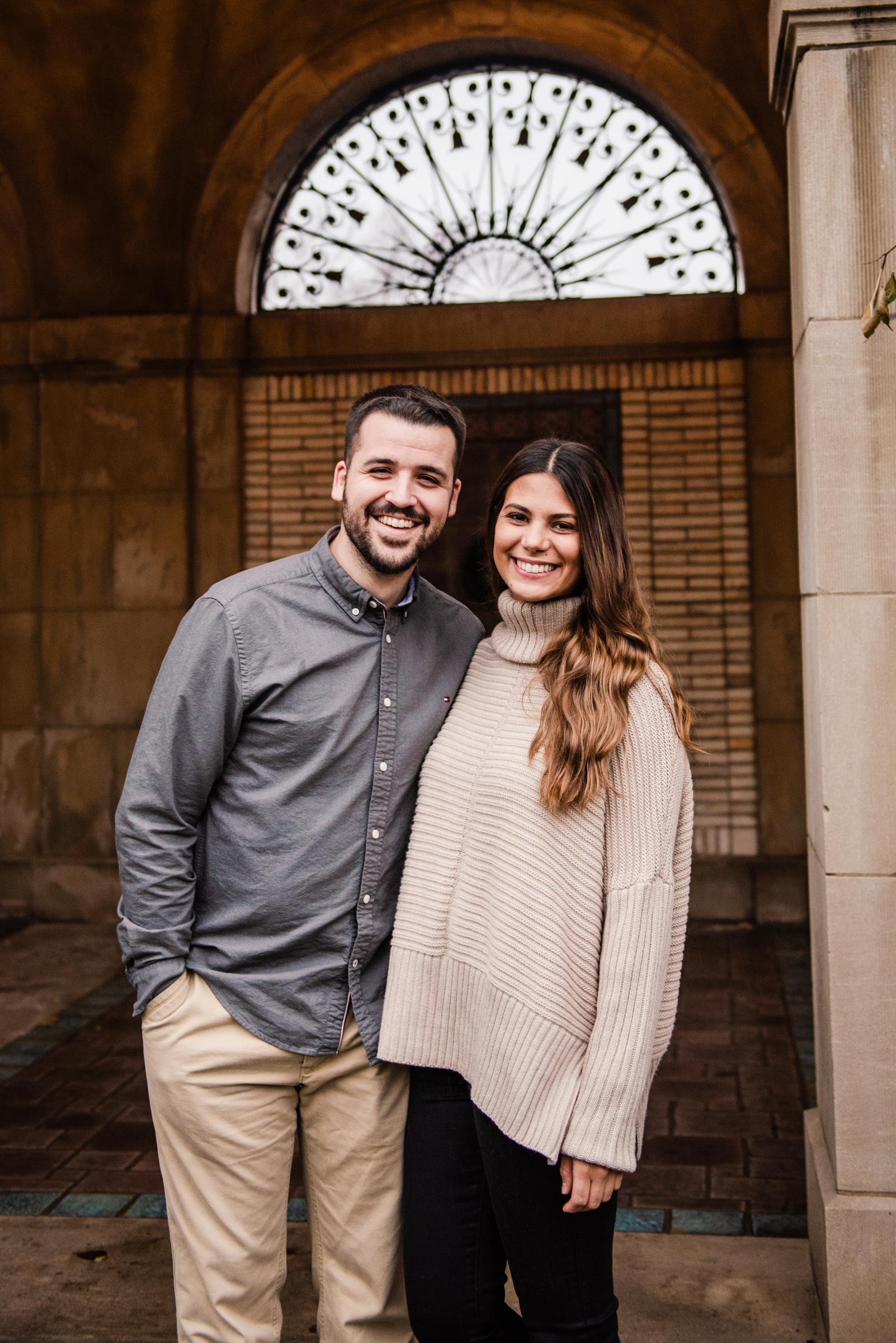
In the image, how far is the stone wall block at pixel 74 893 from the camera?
7.90 meters

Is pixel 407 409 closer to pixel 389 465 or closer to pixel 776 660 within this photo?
pixel 389 465

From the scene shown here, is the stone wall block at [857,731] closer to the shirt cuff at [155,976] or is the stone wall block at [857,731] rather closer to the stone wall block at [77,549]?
the shirt cuff at [155,976]

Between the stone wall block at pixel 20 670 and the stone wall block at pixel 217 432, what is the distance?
1.53 metres

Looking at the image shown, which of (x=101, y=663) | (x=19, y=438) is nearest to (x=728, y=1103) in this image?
(x=101, y=663)

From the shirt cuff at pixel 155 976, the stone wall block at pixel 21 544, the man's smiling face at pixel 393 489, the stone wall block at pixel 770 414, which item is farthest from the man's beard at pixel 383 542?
the stone wall block at pixel 21 544

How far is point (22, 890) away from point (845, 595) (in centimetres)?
659

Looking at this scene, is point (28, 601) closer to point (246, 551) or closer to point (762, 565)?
point (246, 551)

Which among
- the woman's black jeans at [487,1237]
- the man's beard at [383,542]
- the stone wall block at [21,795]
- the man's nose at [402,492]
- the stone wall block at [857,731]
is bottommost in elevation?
the woman's black jeans at [487,1237]

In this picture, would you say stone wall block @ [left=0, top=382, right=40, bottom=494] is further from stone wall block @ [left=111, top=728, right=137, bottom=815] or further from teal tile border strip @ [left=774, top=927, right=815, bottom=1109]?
teal tile border strip @ [left=774, top=927, right=815, bottom=1109]

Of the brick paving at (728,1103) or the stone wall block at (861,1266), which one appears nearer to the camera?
the stone wall block at (861,1266)

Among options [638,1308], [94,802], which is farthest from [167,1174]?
[94,802]

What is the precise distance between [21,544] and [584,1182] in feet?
23.0

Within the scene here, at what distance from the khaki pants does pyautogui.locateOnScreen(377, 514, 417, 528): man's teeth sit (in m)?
0.95

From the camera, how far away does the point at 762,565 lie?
25.0 ft
